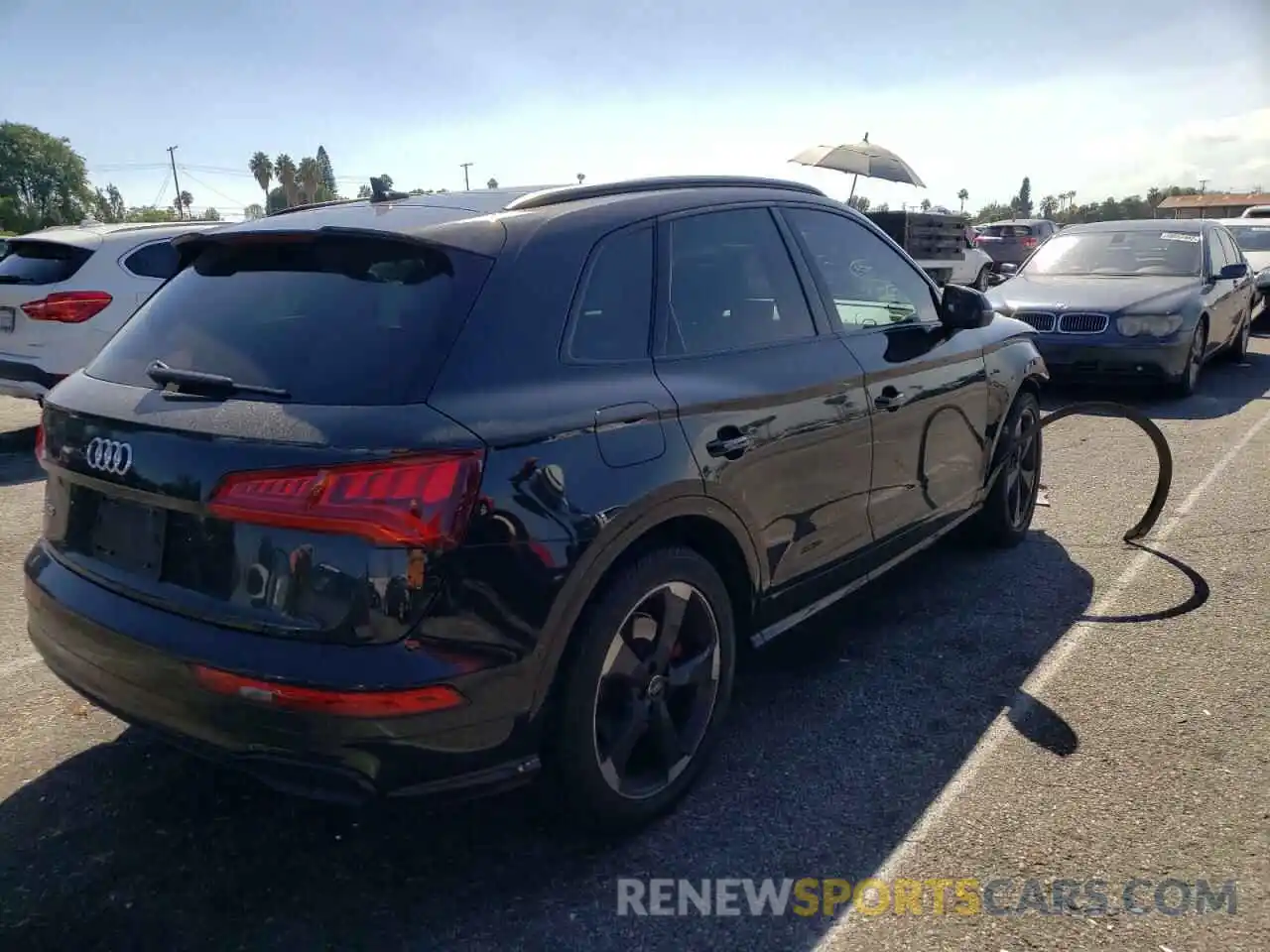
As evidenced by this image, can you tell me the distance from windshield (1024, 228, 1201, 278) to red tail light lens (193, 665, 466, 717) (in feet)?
32.8

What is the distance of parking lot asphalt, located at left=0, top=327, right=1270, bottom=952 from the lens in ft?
8.06

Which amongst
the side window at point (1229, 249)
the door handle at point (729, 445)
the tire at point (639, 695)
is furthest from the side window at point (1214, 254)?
the tire at point (639, 695)

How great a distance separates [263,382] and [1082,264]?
33.2 feet

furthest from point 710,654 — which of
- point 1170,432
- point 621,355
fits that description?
point 1170,432

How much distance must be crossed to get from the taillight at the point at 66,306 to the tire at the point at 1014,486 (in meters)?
6.32

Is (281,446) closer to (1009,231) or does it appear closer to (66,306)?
(66,306)

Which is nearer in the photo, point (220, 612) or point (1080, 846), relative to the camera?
point (220, 612)

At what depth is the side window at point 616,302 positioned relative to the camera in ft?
8.83

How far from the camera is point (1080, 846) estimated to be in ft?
9.06

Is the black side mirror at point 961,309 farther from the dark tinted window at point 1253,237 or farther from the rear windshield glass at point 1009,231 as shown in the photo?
the rear windshield glass at point 1009,231

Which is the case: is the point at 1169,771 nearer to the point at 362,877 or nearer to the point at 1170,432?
the point at 362,877

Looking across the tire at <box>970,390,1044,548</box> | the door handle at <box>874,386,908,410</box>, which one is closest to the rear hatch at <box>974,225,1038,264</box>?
the tire at <box>970,390,1044,548</box>

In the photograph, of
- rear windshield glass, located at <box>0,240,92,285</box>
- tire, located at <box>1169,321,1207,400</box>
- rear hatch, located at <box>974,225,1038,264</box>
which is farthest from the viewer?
rear hatch, located at <box>974,225,1038,264</box>

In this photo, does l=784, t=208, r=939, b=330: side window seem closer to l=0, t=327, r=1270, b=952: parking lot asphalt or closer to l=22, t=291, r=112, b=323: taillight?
l=0, t=327, r=1270, b=952: parking lot asphalt
